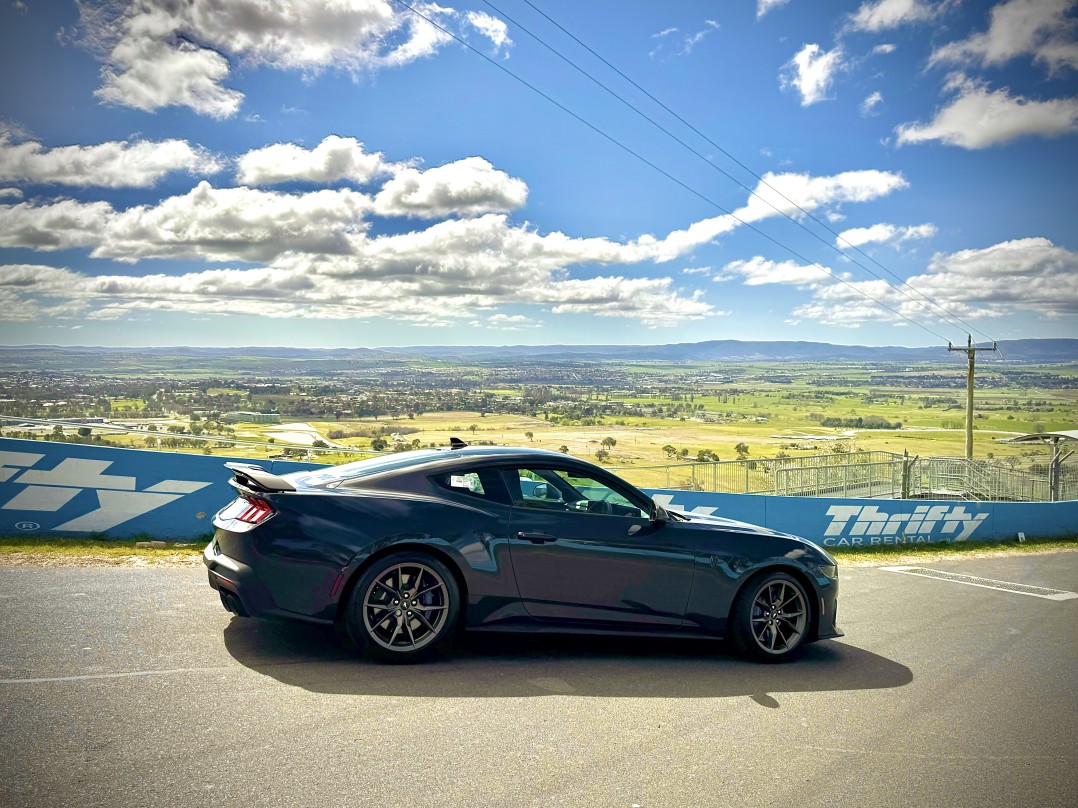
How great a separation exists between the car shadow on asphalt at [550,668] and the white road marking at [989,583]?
5.64 meters

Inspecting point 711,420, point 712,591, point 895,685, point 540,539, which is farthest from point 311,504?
point 711,420

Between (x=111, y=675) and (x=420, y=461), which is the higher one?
(x=420, y=461)

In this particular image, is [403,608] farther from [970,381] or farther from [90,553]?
[970,381]

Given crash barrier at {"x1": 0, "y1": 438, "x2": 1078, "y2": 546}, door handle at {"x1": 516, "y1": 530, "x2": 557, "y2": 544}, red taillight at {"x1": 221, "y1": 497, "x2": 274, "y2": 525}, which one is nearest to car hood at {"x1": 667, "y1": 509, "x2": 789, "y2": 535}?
door handle at {"x1": 516, "y1": 530, "x2": 557, "y2": 544}

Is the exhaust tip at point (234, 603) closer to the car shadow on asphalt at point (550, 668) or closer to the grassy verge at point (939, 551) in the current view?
the car shadow on asphalt at point (550, 668)

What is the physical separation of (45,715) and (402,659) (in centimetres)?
201

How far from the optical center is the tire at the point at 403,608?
5.60 m

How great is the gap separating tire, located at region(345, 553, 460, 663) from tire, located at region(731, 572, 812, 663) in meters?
2.17

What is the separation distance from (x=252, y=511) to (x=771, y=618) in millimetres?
3774

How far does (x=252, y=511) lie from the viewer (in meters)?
5.75

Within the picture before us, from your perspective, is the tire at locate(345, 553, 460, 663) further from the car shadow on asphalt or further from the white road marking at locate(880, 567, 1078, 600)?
the white road marking at locate(880, 567, 1078, 600)

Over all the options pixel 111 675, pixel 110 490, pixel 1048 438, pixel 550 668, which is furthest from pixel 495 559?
pixel 1048 438

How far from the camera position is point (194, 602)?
7.12 meters

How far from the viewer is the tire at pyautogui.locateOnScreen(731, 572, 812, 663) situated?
6.54m
